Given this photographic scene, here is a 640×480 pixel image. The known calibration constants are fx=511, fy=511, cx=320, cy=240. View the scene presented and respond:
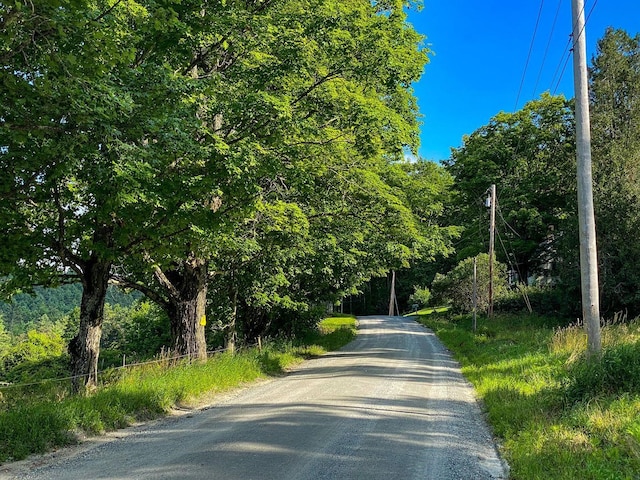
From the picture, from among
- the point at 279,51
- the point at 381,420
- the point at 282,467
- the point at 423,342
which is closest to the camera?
the point at 282,467

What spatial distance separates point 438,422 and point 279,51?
25.4 feet

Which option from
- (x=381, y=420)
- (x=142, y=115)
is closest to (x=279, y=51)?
(x=142, y=115)

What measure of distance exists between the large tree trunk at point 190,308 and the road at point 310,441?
98.9 inches

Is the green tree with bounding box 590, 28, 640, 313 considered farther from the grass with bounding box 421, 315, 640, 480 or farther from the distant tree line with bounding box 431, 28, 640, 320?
the grass with bounding box 421, 315, 640, 480

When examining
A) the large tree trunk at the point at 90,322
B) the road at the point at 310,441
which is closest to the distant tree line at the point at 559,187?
the road at the point at 310,441

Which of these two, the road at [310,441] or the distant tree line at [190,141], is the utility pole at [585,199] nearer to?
the road at [310,441]

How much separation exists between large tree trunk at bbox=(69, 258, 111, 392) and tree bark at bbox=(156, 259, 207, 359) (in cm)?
321

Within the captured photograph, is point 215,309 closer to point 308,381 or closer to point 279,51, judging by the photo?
point 308,381

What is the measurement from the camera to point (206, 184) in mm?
9289

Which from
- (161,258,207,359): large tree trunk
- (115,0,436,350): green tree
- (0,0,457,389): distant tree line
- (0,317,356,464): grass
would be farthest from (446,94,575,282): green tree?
(0,317,356,464): grass

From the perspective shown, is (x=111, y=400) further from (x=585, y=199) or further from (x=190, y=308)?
(x=585, y=199)

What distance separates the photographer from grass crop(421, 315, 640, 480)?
5215 mm

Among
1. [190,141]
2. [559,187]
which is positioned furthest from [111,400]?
[559,187]

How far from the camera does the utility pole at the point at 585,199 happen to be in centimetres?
982
